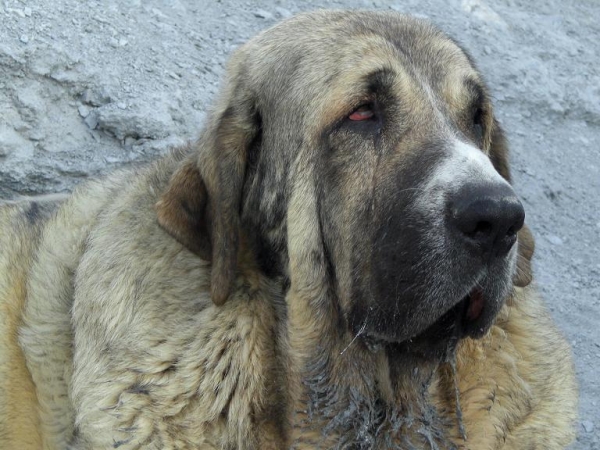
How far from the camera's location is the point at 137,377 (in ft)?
12.0

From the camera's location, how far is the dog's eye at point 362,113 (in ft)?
11.7

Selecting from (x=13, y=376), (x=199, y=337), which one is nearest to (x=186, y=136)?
(x=13, y=376)

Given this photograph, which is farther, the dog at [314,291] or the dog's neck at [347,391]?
the dog's neck at [347,391]

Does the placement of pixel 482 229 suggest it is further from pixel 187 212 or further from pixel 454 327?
pixel 187 212

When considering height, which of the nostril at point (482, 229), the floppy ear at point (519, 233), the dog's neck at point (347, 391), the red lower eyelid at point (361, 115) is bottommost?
the dog's neck at point (347, 391)

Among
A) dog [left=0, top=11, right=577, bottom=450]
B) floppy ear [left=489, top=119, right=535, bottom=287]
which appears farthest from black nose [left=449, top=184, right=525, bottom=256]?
floppy ear [left=489, top=119, right=535, bottom=287]

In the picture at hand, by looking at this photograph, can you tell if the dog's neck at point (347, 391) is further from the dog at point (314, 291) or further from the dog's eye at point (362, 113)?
the dog's eye at point (362, 113)

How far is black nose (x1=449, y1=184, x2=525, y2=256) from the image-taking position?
3020 millimetres

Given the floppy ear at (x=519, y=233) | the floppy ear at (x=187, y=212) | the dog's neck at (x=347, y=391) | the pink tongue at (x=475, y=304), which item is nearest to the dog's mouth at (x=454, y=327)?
the pink tongue at (x=475, y=304)

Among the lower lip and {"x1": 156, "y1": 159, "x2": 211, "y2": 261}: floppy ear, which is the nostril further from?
{"x1": 156, "y1": 159, "x2": 211, "y2": 261}: floppy ear

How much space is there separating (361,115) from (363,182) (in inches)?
10.6

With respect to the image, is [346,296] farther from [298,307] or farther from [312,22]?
[312,22]

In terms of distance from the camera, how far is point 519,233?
13.5 feet

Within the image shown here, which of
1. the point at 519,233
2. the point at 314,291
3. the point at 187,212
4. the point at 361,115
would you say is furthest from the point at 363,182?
the point at 519,233
